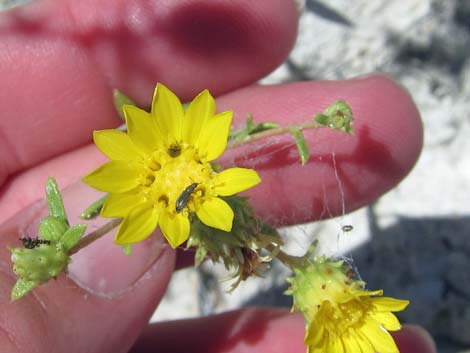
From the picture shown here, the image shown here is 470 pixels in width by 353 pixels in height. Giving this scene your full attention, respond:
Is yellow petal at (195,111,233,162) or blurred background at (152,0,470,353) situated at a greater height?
yellow petal at (195,111,233,162)

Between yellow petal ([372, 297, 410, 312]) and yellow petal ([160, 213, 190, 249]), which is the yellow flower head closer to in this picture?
yellow petal ([372, 297, 410, 312])

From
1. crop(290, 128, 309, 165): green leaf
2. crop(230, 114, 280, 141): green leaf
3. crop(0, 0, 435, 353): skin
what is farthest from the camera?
crop(0, 0, 435, 353): skin

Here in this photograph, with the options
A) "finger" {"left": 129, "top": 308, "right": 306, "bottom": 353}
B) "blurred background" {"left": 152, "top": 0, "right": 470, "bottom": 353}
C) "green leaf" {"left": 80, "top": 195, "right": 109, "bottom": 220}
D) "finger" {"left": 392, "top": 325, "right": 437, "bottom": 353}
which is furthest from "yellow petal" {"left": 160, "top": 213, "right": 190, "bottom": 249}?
"blurred background" {"left": 152, "top": 0, "right": 470, "bottom": 353}

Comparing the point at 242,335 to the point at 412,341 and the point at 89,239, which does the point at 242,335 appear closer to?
the point at 412,341

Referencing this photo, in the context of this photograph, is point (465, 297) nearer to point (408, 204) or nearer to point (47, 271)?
point (408, 204)

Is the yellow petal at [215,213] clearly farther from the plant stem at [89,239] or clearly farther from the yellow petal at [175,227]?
the plant stem at [89,239]

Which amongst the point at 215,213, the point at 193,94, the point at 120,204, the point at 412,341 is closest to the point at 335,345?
the point at 215,213

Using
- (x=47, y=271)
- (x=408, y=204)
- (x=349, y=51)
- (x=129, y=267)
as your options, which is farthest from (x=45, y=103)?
(x=408, y=204)
